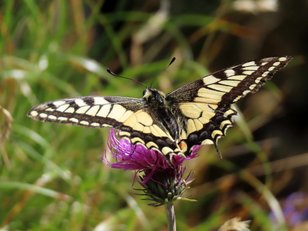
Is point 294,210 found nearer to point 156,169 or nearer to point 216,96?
point 216,96

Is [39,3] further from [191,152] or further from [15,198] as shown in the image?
[191,152]

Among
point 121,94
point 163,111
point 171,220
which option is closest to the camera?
point 171,220

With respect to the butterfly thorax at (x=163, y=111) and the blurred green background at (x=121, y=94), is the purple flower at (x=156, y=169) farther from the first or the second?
the blurred green background at (x=121, y=94)

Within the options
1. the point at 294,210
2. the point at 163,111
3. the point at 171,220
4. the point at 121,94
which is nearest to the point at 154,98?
the point at 163,111

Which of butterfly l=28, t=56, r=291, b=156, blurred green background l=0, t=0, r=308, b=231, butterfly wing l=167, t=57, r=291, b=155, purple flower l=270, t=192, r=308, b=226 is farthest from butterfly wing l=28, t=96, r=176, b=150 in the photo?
purple flower l=270, t=192, r=308, b=226

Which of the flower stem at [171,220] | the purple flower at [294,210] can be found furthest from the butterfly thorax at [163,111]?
the purple flower at [294,210]

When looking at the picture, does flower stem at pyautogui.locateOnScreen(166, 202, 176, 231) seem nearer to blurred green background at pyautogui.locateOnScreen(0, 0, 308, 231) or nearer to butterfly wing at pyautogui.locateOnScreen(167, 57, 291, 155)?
butterfly wing at pyautogui.locateOnScreen(167, 57, 291, 155)

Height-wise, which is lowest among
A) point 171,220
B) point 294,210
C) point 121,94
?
point 171,220
